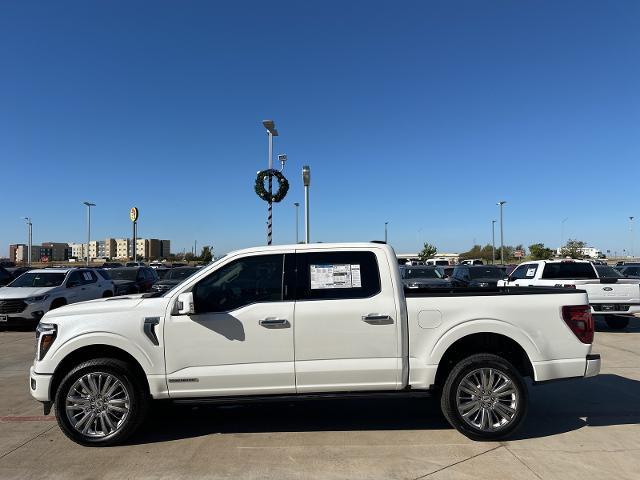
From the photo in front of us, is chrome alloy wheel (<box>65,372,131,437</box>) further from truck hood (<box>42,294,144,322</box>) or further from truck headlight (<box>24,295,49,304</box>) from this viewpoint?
truck headlight (<box>24,295,49,304</box>)

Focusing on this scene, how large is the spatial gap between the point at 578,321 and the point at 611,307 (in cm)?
813

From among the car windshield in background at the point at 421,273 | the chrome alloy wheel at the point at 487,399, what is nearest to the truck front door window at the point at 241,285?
the chrome alloy wheel at the point at 487,399

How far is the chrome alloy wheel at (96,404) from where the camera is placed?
4969mm

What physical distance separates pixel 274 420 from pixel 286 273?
1.84 m

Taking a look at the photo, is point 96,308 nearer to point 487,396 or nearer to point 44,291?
point 487,396

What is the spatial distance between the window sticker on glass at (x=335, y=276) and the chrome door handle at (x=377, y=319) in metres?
0.33

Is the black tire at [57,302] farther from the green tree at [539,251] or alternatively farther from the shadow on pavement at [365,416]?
the green tree at [539,251]

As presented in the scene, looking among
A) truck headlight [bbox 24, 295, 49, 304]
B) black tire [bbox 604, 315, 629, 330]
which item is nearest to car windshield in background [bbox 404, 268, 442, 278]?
black tire [bbox 604, 315, 629, 330]

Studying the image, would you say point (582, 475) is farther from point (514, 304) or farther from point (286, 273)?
point (286, 273)

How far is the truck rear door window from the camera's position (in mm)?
5094

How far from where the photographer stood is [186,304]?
4.82 metres

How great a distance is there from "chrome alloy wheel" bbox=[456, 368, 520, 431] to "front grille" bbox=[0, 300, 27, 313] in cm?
1245

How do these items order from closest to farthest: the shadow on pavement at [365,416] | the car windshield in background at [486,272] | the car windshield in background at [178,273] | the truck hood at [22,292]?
1. the shadow on pavement at [365,416]
2. the truck hood at [22,292]
3. the car windshield in background at [178,273]
4. the car windshield in background at [486,272]

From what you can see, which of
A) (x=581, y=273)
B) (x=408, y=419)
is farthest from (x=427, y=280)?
(x=408, y=419)
